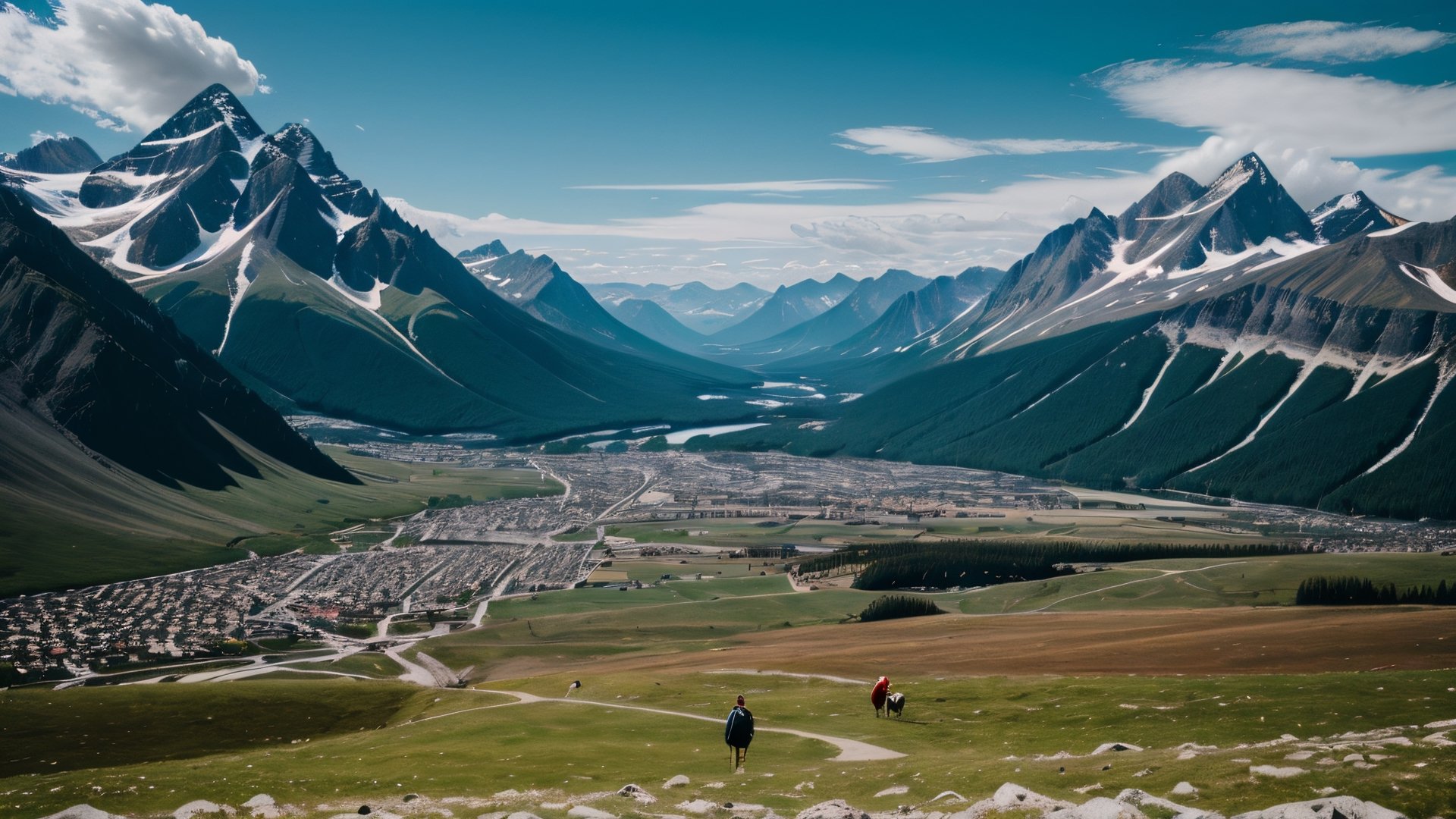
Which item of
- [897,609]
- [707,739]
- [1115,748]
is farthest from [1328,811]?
[897,609]

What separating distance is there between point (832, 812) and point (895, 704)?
2808cm

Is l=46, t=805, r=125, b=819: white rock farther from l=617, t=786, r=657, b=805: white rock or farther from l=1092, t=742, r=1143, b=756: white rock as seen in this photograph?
l=1092, t=742, r=1143, b=756: white rock

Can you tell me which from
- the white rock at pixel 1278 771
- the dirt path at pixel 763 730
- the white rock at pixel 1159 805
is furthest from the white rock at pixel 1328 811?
the dirt path at pixel 763 730

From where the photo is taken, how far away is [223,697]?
273ft

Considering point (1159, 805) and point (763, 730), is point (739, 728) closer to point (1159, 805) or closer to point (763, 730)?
point (763, 730)

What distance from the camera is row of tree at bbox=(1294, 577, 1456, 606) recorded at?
126875mm

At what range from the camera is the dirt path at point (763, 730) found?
53.2 metres

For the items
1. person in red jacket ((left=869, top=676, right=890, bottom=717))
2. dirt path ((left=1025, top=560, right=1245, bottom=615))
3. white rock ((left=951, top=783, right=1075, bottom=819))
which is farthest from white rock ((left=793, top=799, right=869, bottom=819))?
dirt path ((left=1025, top=560, right=1245, bottom=615))

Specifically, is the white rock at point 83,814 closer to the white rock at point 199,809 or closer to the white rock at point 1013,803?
the white rock at point 199,809

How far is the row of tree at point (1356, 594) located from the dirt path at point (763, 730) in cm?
9226

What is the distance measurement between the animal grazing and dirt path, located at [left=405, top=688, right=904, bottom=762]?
18.8ft

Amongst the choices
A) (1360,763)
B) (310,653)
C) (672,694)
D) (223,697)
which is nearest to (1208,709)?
(1360,763)

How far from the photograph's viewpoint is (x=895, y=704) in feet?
207

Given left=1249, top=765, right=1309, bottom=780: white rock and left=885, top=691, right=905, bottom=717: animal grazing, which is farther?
left=885, top=691, right=905, bottom=717: animal grazing
